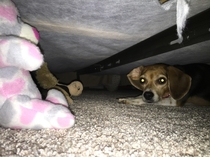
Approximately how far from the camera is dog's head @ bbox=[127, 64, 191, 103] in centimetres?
168

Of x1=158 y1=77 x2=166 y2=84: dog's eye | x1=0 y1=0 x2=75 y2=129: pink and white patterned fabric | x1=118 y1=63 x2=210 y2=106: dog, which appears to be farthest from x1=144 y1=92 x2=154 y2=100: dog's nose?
x1=0 y1=0 x2=75 y2=129: pink and white patterned fabric

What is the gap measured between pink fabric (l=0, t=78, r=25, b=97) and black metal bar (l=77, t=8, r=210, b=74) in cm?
93

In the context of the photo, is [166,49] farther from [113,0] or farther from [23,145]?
[23,145]

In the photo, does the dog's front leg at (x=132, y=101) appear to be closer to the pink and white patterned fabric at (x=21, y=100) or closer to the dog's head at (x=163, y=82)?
the dog's head at (x=163, y=82)

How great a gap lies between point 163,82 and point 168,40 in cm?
58

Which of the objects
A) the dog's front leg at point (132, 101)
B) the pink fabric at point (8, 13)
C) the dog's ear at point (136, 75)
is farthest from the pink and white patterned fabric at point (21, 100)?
the dog's ear at point (136, 75)

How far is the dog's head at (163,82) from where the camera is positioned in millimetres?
1679

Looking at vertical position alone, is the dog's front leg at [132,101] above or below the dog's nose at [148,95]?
below

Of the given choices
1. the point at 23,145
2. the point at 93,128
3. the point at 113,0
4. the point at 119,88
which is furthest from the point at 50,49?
the point at 119,88

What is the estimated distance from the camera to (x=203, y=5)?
913 millimetres

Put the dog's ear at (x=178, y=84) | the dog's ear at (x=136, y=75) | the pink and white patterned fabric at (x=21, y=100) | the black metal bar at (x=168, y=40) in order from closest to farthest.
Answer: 1. the pink and white patterned fabric at (x=21, y=100)
2. the black metal bar at (x=168, y=40)
3. the dog's ear at (x=178, y=84)
4. the dog's ear at (x=136, y=75)

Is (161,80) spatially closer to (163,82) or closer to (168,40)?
(163,82)

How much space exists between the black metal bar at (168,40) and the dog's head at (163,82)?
0.24m

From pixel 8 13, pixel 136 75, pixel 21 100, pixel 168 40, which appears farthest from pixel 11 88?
pixel 136 75
